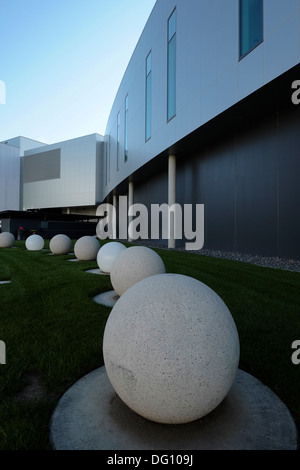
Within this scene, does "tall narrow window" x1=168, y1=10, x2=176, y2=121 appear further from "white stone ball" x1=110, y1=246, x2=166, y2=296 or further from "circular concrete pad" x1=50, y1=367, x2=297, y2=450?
Result: "circular concrete pad" x1=50, y1=367, x2=297, y2=450

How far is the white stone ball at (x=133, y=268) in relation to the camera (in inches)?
280

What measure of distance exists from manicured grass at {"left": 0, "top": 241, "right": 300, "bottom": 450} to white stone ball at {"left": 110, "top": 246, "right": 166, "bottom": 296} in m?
0.74

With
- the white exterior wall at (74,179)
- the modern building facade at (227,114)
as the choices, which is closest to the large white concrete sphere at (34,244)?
the modern building facade at (227,114)

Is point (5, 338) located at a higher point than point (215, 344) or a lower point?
lower

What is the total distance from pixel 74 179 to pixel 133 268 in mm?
54144

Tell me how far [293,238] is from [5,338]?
39.7ft

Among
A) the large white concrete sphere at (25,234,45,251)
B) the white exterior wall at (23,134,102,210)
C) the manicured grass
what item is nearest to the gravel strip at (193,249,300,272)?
the manicured grass

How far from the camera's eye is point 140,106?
2684 centimetres

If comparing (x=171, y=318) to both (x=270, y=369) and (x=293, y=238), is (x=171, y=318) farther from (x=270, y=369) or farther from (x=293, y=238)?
(x=293, y=238)

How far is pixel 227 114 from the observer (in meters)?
14.2

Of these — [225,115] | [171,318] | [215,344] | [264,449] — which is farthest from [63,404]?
[225,115]

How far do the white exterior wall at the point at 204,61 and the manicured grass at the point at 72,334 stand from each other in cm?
773

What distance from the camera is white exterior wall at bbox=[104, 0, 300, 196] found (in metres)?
10.5

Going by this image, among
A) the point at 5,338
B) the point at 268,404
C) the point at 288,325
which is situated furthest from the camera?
the point at 288,325
